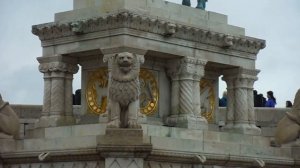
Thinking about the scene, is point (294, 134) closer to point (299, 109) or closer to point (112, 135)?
point (299, 109)

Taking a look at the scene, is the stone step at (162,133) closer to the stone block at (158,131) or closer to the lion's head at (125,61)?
the stone block at (158,131)

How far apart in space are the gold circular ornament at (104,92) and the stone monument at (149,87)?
2cm

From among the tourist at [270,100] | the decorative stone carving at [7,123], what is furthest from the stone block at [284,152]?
the tourist at [270,100]

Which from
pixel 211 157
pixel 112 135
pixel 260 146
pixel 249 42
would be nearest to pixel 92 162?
pixel 112 135

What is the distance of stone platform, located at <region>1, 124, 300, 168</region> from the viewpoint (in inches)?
898

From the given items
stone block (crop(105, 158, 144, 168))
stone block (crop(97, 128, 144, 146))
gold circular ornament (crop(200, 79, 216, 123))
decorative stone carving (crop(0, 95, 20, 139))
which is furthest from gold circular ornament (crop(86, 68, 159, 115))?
stone block (crop(105, 158, 144, 168))

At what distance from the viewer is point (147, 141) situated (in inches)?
890

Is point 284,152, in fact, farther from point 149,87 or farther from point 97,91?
point 97,91

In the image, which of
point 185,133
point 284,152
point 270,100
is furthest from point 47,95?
point 270,100

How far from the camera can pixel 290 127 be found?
86.1 ft

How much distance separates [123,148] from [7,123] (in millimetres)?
3988

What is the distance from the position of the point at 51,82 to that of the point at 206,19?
4177mm

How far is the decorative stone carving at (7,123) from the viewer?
2488cm

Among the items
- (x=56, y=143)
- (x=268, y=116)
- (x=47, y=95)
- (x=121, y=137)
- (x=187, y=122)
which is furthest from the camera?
(x=268, y=116)
